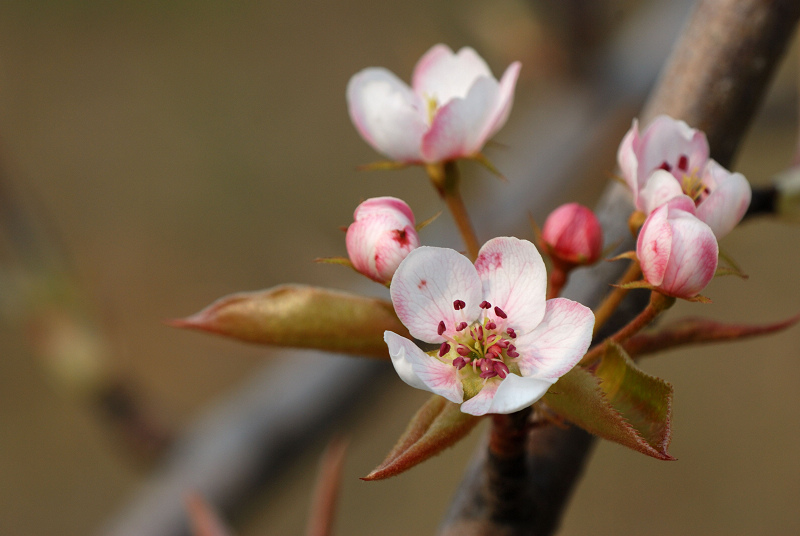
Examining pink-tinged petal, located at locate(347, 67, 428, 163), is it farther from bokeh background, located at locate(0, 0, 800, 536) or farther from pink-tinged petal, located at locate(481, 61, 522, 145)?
bokeh background, located at locate(0, 0, 800, 536)

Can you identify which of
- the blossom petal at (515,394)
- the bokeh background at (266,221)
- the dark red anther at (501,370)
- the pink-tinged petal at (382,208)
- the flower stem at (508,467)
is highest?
the pink-tinged petal at (382,208)

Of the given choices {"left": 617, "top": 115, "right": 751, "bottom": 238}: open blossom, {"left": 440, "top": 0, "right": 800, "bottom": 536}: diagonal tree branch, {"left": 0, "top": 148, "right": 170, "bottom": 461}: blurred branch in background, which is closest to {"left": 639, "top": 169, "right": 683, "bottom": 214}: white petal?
{"left": 617, "top": 115, "right": 751, "bottom": 238}: open blossom

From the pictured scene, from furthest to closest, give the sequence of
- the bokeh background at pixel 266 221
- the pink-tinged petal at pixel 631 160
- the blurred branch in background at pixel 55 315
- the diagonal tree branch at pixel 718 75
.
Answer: the bokeh background at pixel 266 221
the blurred branch in background at pixel 55 315
the diagonal tree branch at pixel 718 75
the pink-tinged petal at pixel 631 160

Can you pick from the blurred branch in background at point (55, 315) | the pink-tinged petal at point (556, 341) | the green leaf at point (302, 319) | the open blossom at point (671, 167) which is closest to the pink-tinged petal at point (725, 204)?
the open blossom at point (671, 167)

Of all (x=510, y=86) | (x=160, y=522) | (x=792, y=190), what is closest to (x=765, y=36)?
(x=792, y=190)

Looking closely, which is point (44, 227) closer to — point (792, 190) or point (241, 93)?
point (792, 190)

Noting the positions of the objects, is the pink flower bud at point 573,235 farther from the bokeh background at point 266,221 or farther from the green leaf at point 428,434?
the bokeh background at point 266,221
